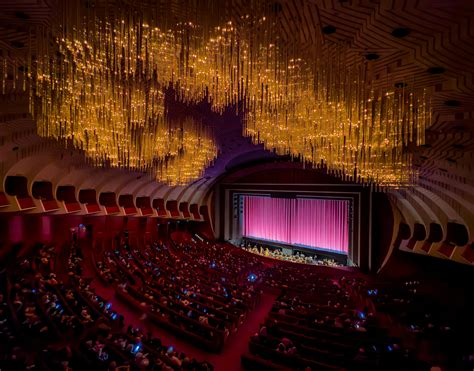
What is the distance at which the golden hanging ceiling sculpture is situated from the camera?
4777 millimetres

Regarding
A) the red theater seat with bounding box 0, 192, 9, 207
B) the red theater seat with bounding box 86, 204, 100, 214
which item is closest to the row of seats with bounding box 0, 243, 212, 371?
the red theater seat with bounding box 0, 192, 9, 207

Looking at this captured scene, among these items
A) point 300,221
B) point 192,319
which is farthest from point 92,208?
point 300,221

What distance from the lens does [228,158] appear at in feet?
72.5

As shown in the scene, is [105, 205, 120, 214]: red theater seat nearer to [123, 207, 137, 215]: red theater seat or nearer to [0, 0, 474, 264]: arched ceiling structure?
[123, 207, 137, 215]: red theater seat

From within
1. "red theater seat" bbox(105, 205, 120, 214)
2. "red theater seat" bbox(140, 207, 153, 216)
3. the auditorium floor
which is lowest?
the auditorium floor

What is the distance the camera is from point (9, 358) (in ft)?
18.7

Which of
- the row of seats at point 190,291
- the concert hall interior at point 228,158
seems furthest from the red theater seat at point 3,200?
the row of seats at point 190,291

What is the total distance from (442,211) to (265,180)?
12915 mm

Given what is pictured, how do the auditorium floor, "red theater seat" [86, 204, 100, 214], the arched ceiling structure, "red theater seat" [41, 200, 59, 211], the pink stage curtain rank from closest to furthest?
the arched ceiling structure → the auditorium floor → "red theater seat" [41, 200, 59, 211] → "red theater seat" [86, 204, 100, 214] → the pink stage curtain

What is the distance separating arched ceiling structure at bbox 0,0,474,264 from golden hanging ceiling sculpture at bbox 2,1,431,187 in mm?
351

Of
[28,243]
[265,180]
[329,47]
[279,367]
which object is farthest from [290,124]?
[265,180]

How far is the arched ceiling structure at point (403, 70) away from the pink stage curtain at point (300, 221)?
7.38 meters

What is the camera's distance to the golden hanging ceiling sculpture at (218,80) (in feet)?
15.7

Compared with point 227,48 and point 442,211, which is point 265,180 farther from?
point 227,48
